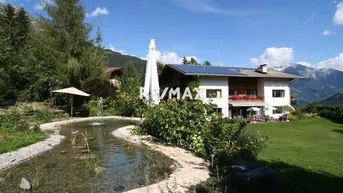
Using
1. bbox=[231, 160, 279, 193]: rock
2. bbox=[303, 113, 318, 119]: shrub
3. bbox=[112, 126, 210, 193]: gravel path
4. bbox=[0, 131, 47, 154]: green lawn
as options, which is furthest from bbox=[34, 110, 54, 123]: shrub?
bbox=[303, 113, 318, 119]: shrub

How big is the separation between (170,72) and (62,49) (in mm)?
12757

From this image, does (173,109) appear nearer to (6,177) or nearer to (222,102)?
(6,177)

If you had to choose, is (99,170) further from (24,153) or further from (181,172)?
(24,153)

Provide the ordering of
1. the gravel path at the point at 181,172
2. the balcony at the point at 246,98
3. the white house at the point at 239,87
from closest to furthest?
1. the gravel path at the point at 181,172
2. the white house at the point at 239,87
3. the balcony at the point at 246,98

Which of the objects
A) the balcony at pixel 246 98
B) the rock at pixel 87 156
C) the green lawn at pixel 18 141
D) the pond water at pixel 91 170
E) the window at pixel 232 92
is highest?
the window at pixel 232 92

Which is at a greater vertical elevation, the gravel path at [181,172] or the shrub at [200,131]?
the shrub at [200,131]

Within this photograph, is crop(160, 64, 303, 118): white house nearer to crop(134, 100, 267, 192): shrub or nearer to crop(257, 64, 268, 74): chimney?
crop(257, 64, 268, 74): chimney

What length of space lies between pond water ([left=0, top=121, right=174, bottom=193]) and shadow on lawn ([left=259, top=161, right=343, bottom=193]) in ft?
9.13

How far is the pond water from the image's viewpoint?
5676 millimetres

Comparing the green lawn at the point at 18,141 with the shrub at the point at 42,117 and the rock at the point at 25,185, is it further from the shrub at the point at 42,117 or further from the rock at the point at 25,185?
the shrub at the point at 42,117

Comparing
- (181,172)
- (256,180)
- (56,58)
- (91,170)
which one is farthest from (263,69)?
(256,180)

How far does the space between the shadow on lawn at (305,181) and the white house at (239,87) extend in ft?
69.2

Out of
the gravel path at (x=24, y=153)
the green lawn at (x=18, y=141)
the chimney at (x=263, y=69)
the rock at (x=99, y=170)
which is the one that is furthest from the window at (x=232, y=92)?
the rock at (x=99, y=170)

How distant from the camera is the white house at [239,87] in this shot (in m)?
29.0
